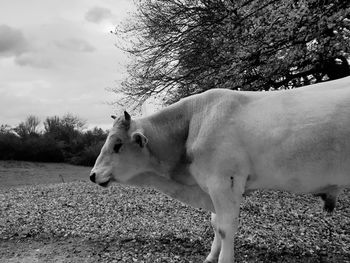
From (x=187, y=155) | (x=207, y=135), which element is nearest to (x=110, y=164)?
(x=187, y=155)

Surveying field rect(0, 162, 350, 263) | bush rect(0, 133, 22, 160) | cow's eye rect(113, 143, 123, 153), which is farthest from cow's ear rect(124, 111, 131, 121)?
bush rect(0, 133, 22, 160)

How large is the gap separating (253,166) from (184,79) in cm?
1204

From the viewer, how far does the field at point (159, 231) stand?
6.84m

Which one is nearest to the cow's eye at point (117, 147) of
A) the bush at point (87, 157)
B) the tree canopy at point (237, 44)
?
the tree canopy at point (237, 44)

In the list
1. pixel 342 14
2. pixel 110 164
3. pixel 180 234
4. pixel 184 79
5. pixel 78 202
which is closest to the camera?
pixel 110 164

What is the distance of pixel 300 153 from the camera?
4.41 metres

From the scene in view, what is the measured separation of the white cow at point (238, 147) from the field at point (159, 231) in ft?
5.63

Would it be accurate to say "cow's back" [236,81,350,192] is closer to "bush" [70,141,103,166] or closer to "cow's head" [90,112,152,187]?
"cow's head" [90,112,152,187]

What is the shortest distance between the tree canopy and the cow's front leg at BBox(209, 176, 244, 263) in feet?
25.7

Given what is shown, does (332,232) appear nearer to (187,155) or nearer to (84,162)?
(187,155)

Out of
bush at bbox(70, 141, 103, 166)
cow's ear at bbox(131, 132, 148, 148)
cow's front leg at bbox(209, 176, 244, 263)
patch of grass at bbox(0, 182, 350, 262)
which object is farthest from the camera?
bush at bbox(70, 141, 103, 166)

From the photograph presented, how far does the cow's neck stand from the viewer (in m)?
5.43

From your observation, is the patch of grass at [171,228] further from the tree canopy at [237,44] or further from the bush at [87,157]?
the bush at [87,157]

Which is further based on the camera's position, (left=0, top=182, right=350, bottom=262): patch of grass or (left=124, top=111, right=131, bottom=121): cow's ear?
(left=0, top=182, right=350, bottom=262): patch of grass
